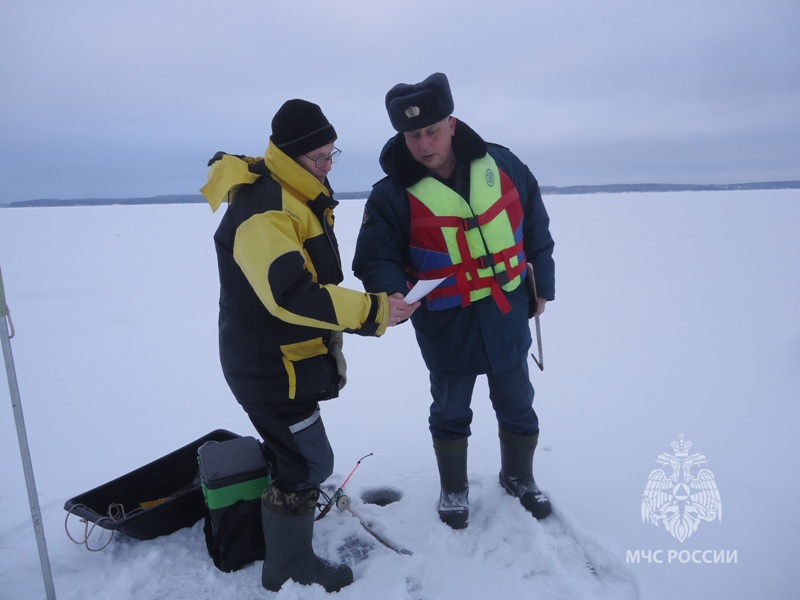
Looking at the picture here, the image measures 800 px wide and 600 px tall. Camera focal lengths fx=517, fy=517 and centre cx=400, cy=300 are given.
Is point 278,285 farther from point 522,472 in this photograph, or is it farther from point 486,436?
point 486,436

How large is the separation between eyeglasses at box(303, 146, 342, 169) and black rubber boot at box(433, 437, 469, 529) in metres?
1.36

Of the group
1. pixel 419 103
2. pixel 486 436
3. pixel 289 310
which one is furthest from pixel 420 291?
pixel 486 436

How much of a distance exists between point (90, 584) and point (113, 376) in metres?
2.59

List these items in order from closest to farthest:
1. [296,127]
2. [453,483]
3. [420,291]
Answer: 1. [296,127]
2. [420,291]
3. [453,483]

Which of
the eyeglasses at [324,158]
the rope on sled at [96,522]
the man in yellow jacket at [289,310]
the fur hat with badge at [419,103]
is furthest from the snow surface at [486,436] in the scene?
the fur hat with badge at [419,103]

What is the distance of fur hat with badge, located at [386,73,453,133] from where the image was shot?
2066 millimetres

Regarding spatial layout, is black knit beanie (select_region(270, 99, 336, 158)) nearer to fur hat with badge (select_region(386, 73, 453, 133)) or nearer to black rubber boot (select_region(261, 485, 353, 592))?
fur hat with badge (select_region(386, 73, 453, 133))

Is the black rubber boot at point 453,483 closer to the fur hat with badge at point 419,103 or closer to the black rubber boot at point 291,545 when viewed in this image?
the black rubber boot at point 291,545

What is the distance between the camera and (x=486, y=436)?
3.18m

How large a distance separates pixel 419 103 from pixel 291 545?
1.82m

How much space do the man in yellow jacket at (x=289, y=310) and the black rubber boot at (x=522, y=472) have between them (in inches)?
35.8

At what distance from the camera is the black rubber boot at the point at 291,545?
2014mm

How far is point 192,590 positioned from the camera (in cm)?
205

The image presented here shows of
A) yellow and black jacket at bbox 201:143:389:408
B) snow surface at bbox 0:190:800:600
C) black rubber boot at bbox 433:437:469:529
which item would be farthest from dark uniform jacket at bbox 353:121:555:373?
snow surface at bbox 0:190:800:600
